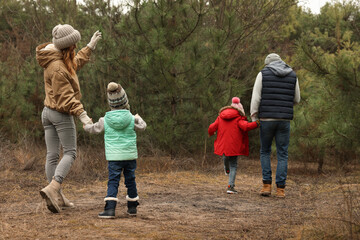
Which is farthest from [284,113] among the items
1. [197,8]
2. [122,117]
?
[197,8]

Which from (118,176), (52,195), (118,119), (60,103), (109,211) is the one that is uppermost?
(60,103)

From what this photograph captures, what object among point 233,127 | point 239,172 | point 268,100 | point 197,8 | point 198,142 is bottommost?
point 239,172

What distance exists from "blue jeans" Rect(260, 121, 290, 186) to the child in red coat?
306 millimetres

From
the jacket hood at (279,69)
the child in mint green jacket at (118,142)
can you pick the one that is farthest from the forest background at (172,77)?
the child in mint green jacket at (118,142)

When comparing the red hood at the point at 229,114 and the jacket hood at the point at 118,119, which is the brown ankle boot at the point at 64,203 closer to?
the jacket hood at the point at 118,119

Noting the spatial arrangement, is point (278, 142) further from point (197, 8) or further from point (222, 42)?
point (197, 8)

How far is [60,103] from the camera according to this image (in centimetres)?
471

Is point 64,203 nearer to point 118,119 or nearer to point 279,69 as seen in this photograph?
point 118,119

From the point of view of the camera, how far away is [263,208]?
5344 mm

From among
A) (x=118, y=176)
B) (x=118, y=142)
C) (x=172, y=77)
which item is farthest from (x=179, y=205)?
(x=172, y=77)

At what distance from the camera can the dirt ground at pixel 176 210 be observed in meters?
3.87

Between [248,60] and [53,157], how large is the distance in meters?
7.12

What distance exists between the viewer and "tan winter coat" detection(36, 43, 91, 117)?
185 inches

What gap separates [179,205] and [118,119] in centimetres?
148
